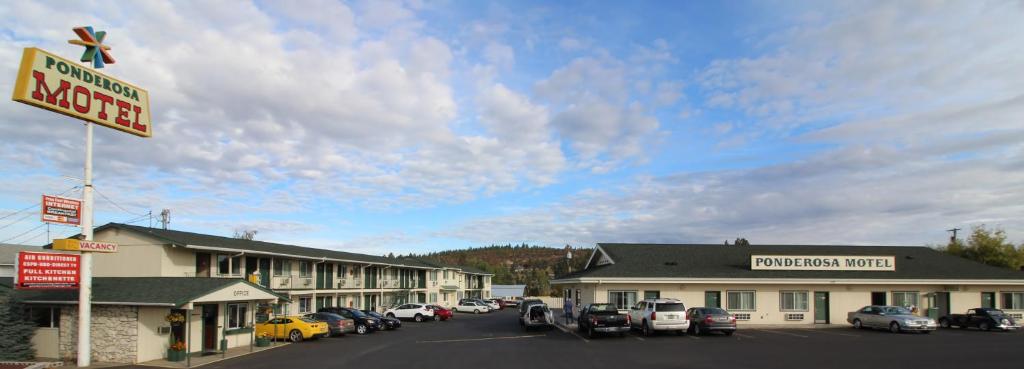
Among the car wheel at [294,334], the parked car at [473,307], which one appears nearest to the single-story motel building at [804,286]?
the car wheel at [294,334]

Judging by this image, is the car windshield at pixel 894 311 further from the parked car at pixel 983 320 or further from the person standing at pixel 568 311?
the person standing at pixel 568 311

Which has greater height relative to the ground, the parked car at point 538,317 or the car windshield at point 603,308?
the car windshield at point 603,308

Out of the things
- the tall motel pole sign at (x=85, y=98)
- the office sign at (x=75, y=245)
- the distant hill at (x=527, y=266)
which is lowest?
the distant hill at (x=527, y=266)

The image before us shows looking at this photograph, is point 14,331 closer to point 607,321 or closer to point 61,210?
point 61,210

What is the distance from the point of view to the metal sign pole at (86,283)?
74.2 ft

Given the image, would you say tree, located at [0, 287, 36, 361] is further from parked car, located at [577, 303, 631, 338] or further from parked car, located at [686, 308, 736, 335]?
parked car, located at [686, 308, 736, 335]

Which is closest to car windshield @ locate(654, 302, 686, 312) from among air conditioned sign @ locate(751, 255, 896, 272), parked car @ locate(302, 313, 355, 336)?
air conditioned sign @ locate(751, 255, 896, 272)

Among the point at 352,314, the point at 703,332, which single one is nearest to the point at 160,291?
the point at 352,314

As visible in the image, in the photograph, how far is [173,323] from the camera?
2430cm

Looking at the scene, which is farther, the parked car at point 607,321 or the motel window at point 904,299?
the motel window at point 904,299

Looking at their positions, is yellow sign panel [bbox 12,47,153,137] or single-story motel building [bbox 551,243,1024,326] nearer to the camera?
yellow sign panel [bbox 12,47,153,137]

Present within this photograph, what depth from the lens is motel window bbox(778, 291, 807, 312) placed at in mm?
39438

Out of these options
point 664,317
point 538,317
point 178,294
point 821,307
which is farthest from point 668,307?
point 178,294

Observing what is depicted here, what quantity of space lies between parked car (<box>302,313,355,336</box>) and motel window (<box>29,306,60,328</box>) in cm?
1098
